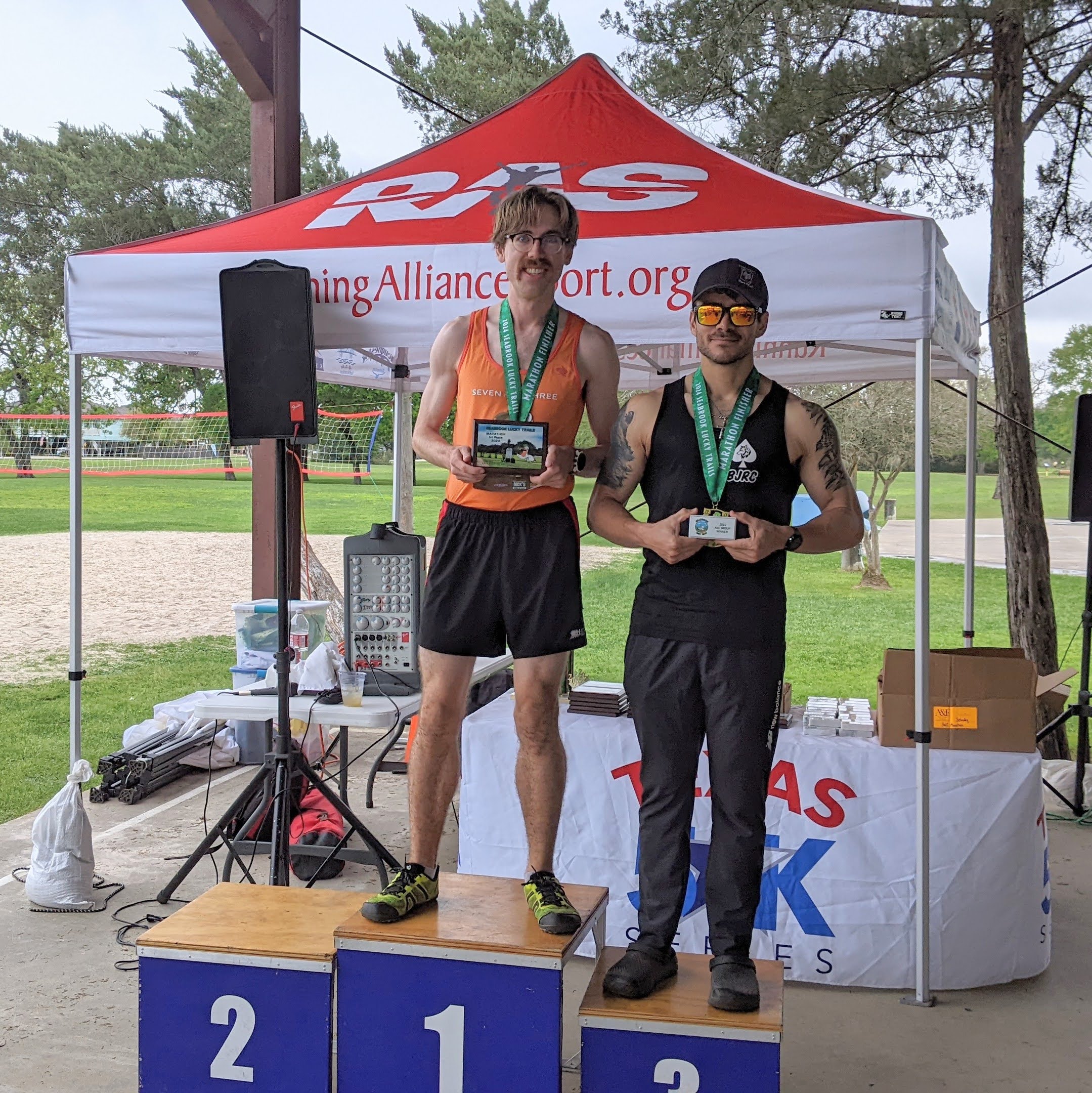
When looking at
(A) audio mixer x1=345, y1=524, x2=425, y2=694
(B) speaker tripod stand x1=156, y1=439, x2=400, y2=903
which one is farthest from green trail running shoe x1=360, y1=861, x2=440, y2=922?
(A) audio mixer x1=345, y1=524, x2=425, y2=694

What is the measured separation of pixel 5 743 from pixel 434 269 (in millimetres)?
6901

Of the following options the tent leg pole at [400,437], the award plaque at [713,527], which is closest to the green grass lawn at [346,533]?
the tent leg pole at [400,437]

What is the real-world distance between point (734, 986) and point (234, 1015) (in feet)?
3.41

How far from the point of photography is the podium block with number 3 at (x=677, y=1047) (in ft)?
7.23

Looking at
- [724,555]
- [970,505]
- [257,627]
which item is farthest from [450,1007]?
[970,505]

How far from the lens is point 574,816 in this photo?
3607 mm

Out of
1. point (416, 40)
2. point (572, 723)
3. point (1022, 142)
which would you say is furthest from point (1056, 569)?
point (572, 723)

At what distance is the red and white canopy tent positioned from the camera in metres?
3.19

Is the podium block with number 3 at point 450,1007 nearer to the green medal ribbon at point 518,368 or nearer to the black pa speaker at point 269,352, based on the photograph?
the green medal ribbon at point 518,368

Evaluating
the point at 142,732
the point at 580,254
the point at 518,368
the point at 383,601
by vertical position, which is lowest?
the point at 142,732

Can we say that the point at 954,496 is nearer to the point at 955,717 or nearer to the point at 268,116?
the point at 268,116

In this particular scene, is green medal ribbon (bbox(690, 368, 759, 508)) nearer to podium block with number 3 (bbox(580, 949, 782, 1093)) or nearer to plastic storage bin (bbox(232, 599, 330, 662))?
podium block with number 3 (bbox(580, 949, 782, 1093))

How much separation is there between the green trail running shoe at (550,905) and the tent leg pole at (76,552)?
6.57 feet

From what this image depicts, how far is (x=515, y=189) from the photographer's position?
370cm
